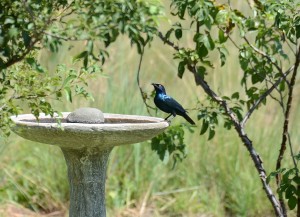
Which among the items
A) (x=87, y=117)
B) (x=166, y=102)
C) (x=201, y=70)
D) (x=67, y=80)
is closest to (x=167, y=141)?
(x=166, y=102)

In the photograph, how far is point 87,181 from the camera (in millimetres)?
4551

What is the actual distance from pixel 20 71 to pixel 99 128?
2.25 feet

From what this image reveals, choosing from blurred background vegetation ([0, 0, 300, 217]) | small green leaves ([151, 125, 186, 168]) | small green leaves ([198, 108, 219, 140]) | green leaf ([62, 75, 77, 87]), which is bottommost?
blurred background vegetation ([0, 0, 300, 217])

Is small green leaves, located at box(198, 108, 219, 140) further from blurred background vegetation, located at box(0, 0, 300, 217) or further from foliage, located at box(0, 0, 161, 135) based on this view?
blurred background vegetation, located at box(0, 0, 300, 217)

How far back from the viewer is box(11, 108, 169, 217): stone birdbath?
3898 millimetres

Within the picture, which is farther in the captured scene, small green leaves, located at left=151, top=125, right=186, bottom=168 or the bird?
small green leaves, located at left=151, top=125, right=186, bottom=168

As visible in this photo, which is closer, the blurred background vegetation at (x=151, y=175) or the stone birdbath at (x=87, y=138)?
the stone birdbath at (x=87, y=138)

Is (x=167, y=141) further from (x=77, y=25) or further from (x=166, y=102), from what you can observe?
(x=77, y=25)

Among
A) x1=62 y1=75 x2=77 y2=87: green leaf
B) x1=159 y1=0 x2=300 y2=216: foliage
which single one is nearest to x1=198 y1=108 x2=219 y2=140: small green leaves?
x1=159 y1=0 x2=300 y2=216: foliage

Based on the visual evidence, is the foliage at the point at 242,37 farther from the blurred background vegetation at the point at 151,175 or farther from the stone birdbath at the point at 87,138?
the blurred background vegetation at the point at 151,175

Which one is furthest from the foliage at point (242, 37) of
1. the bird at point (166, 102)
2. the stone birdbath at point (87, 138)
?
the stone birdbath at point (87, 138)

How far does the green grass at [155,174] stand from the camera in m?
6.45

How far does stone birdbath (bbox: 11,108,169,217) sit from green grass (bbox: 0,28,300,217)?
1.77 metres

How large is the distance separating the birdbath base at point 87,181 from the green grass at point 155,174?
175 centimetres
